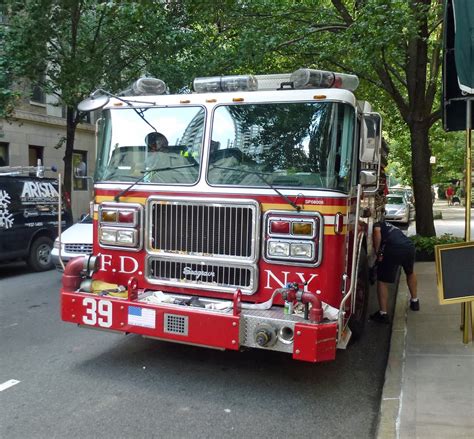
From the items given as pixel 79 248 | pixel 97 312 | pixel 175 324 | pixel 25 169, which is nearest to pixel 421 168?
pixel 79 248

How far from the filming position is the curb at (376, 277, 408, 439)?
12.3 feet

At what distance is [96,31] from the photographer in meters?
12.6

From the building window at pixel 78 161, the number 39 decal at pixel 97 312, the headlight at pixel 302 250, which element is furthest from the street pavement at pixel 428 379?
the building window at pixel 78 161

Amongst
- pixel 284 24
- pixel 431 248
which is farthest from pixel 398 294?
pixel 284 24

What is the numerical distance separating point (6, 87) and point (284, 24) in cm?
631

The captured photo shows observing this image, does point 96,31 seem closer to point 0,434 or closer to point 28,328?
point 28,328

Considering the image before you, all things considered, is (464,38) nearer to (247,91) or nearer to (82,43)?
(247,91)

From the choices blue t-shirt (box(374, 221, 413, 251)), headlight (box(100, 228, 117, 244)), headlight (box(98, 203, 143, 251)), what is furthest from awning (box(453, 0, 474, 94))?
headlight (box(100, 228, 117, 244))

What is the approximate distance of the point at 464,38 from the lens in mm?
4836

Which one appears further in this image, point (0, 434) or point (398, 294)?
point (398, 294)

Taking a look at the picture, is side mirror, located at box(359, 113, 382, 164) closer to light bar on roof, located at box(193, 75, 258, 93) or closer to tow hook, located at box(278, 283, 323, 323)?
light bar on roof, located at box(193, 75, 258, 93)

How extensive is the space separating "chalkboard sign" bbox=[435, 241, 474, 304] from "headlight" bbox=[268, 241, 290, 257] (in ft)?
5.66

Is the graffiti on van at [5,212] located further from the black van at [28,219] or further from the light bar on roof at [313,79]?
the light bar on roof at [313,79]

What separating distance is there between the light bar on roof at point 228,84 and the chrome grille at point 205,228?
1.16 metres
